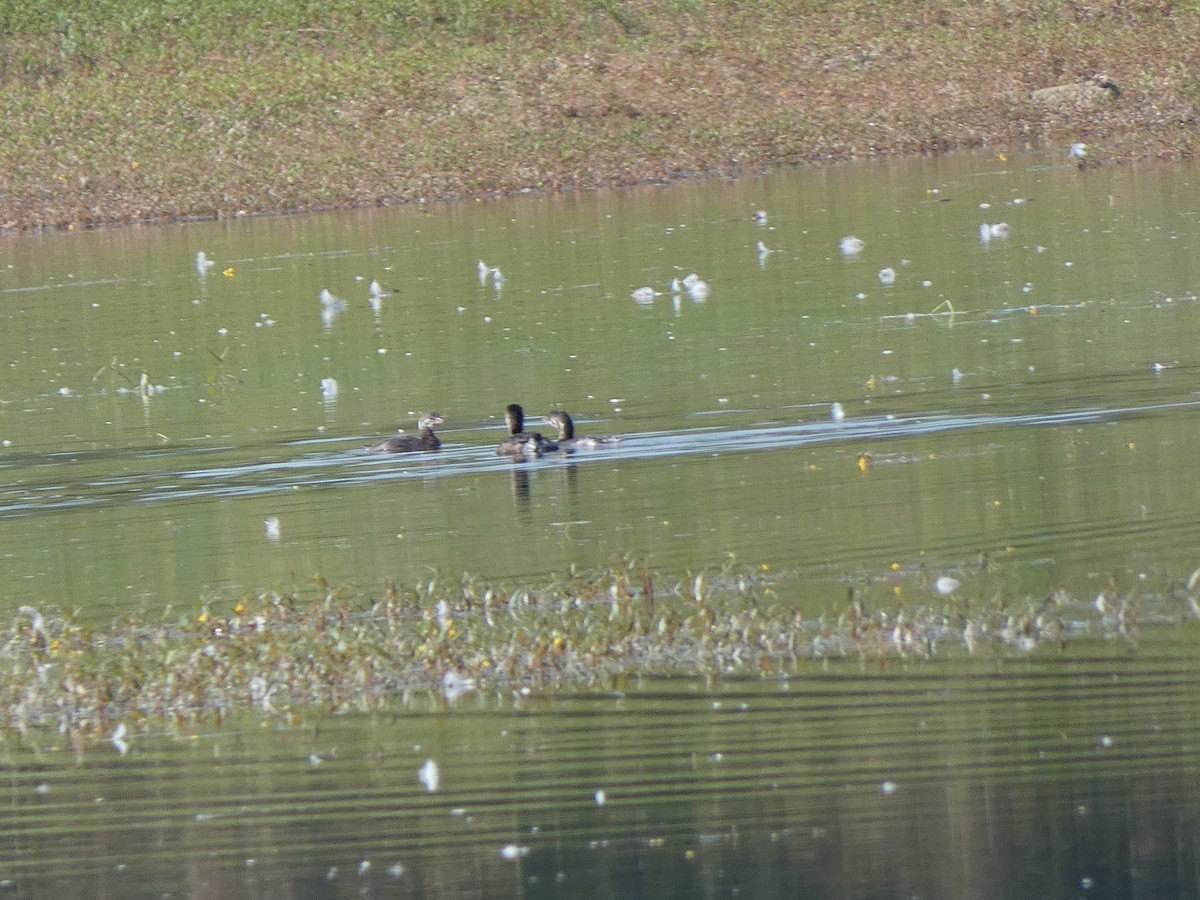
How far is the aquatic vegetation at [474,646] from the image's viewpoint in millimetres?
8719

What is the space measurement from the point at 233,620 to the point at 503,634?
1435mm

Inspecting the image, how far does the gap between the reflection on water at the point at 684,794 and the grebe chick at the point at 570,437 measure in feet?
19.5

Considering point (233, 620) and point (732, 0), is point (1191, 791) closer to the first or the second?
point (233, 620)

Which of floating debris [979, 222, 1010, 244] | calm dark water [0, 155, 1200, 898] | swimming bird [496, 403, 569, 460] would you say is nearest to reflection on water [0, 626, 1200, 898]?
calm dark water [0, 155, 1200, 898]

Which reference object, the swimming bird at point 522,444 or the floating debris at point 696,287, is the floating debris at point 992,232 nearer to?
the floating debris at point 696,287

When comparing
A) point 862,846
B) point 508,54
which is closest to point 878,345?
point 862,846

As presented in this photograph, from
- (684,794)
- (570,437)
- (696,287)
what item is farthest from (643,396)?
(684,794)

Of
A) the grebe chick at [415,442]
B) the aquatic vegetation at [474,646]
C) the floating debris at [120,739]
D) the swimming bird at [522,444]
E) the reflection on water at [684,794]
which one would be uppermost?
the grebe chick at [415,442]

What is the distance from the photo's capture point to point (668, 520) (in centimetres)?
1180

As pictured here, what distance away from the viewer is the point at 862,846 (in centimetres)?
664

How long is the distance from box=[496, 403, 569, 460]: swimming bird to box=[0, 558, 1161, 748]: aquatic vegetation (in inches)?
167

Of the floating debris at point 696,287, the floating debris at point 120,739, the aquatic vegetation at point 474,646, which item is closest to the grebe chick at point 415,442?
the aquatic vegetation at point 474,646

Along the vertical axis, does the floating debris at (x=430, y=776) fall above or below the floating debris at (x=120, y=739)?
below

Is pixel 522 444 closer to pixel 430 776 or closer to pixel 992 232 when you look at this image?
pixel 430 776
